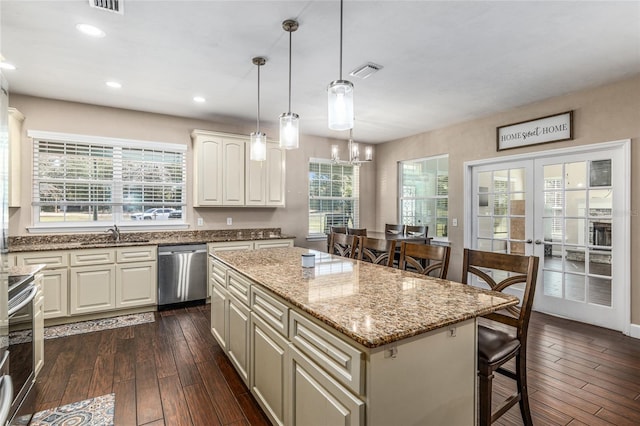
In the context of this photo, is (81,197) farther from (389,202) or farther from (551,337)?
(551,337)

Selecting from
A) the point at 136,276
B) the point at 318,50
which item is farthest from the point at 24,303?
the point at 318,50

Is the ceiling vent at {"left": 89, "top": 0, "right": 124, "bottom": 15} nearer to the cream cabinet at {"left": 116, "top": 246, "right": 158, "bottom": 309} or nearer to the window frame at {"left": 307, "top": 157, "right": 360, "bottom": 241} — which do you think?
the cream cabinet at {"left": 116, "top": 246, "right": 158, "bottom": 309}

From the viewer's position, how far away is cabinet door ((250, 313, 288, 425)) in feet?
5.68

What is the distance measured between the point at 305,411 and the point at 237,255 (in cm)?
171

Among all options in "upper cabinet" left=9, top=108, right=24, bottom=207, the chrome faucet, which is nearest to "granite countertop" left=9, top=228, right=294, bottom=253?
the chrome faucet

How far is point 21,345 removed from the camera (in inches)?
76.0

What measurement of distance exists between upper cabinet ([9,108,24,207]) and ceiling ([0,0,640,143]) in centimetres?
37

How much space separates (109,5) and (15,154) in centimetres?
260

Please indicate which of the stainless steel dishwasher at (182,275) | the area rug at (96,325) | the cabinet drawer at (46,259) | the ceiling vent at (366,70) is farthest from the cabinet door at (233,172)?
the ceiling vent at (366,70)

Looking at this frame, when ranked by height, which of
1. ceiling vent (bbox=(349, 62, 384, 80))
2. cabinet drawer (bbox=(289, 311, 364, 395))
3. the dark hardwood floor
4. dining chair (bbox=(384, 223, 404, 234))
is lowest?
the dark hardwood floor

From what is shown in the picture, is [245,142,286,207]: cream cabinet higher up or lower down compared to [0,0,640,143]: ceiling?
lower down

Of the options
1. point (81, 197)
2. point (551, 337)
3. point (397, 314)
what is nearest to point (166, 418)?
point (397, 314)

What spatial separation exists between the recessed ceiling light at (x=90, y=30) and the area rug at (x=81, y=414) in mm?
2688

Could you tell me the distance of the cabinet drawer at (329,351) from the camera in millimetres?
1172
